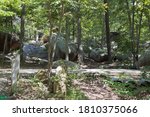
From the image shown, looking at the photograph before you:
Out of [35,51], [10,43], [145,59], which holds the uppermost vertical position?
[10,43]

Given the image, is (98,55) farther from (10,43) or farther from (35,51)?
(10,43)

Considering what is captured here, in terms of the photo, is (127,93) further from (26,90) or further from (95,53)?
(95,53)

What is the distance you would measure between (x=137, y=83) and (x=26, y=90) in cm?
518

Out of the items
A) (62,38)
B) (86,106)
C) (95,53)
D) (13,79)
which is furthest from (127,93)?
(95,53)

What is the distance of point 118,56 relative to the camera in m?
31.6

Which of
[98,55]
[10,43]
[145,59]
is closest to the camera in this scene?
[145,59]

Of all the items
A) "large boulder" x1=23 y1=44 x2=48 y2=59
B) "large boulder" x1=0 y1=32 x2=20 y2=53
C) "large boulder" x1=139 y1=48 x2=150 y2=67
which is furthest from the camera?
"large boulder" x1=0 y1=32 x2=20 y2=53

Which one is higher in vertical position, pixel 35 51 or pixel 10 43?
pixel 10 43

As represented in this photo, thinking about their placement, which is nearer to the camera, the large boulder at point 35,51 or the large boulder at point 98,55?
the large boulder at point 35,51

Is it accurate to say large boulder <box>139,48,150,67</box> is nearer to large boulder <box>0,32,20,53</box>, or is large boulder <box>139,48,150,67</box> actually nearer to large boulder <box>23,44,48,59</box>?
large boulder <box>23,44,48,59</box>

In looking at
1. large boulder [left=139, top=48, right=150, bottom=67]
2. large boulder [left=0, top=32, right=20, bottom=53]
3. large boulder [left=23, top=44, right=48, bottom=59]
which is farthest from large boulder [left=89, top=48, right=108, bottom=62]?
large boulder [left=0, top=32, right=20, bottom=53]

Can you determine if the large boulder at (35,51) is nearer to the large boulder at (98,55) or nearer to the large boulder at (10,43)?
the large boulder at (10,43)

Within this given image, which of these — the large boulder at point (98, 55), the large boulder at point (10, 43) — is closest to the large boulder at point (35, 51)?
the large boulder at point (10, 43)

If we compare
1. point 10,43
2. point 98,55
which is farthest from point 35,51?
point 98,55
